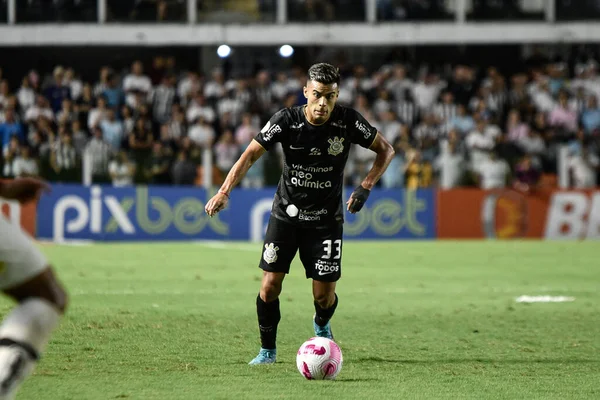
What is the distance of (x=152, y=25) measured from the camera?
2958 cm

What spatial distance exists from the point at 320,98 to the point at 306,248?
3.72 ft

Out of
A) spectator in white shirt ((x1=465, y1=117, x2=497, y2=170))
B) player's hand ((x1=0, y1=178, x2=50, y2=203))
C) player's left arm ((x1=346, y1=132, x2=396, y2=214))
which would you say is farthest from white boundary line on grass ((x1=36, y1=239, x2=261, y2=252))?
player's hand ((x1=0, y1=178, x2=50, y2=203))

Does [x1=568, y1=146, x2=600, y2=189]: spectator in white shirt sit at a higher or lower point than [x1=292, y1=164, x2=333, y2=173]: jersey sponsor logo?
lower

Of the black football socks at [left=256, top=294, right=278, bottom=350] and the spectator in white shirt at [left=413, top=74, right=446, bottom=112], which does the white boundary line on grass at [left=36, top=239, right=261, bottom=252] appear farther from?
the black football socks at [left=256, top=294, right=278, bottom=350]

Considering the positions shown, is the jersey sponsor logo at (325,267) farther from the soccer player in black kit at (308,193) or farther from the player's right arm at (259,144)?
the player's right arm at (259,144)

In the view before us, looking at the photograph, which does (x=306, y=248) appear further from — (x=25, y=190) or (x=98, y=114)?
(x=98, y=114)

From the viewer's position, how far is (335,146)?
8266 mm

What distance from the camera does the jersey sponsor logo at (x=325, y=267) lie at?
26.9 feet

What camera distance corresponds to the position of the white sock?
15.8 ft

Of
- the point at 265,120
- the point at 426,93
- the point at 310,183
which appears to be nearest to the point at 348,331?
the point at 310,183

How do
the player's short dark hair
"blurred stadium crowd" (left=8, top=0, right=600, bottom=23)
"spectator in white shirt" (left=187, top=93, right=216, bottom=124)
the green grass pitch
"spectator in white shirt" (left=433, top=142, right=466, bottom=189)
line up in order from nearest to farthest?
the green grass pitch, the player's short dark hair, "spectator in white shirt" (left=433, top=142, right=466, bottom=189), "spectator in white shirt" (left=187, top=93, right=216, bottom=124), "blurred stadium crowd" (left=8, top=0, right=600, bottom=23)

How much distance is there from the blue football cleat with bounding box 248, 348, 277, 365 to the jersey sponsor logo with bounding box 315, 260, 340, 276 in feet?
2.23

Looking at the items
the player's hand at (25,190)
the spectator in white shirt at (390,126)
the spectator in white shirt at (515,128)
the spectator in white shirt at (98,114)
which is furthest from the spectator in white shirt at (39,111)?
the player's hand at (25,190)

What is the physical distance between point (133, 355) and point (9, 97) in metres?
16.8
